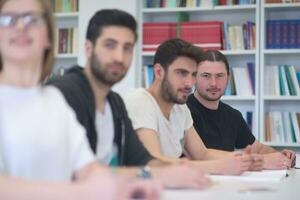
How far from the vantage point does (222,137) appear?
3.08 metres

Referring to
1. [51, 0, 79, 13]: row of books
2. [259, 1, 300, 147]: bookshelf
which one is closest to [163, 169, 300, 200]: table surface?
[259, 1, 300, 147]: bookshelf

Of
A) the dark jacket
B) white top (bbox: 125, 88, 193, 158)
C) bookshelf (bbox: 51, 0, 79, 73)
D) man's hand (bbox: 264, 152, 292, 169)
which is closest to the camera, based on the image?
the dark jacket

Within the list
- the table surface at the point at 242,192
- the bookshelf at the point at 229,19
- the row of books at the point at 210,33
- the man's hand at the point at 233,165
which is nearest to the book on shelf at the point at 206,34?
the row of books at the point at 210,33

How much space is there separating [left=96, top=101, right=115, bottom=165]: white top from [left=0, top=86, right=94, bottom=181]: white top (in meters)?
0.54

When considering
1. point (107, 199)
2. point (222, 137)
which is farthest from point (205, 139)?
point (107, 199)

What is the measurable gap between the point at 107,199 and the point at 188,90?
1.69 m

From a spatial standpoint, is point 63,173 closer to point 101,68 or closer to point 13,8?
point 13,8

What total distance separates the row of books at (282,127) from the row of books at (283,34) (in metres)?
0.57

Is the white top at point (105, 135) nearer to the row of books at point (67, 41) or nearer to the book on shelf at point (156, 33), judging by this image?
the book on shelf at point (156, 33)

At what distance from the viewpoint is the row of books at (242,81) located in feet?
14.4

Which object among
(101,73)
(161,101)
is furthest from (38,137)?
(161,101)

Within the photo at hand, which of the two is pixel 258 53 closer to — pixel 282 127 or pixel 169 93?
pixel 282 127

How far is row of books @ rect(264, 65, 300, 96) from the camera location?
4.31 meters

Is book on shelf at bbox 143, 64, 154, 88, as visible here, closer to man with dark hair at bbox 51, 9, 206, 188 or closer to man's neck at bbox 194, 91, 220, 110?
man's neck at bbox 194, 91, 220, 110
